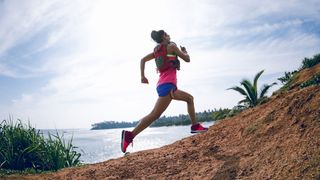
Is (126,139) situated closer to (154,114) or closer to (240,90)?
(154,114)

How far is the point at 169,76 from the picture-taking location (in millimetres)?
5316

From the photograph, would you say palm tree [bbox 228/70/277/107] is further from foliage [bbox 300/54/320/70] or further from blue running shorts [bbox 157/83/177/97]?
blue running shorts [bbox 157/83/177/97]

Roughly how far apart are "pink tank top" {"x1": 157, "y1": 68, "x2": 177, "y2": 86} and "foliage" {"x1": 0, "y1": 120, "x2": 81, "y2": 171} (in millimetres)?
4341

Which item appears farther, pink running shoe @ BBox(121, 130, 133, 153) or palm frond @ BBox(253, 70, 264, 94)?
palm frond @ BBox(253, 70, 264, 94)

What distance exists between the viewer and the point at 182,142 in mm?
6512

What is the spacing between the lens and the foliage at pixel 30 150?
8094 millimetres

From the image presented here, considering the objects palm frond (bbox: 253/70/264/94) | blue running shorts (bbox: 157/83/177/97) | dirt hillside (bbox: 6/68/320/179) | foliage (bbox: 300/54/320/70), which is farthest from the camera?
palm frond (bbox: 253/70/264/94)

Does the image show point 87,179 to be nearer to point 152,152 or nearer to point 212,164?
point 152,152

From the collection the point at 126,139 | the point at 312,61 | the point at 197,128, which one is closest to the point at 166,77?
the point at 197,128

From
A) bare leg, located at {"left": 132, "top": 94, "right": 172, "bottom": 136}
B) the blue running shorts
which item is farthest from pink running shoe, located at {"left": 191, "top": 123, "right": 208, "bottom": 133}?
the blue running shorts

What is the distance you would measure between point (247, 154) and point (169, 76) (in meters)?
1.71

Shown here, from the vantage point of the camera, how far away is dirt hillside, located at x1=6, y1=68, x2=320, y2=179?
3.76 m

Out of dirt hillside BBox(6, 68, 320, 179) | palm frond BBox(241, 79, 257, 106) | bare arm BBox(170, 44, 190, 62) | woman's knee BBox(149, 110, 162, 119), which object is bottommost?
dirt hillside BBox(6, 68, 320, 179)

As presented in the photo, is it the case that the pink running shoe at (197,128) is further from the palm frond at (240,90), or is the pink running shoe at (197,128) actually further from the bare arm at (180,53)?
the palm frond at (240,90)
